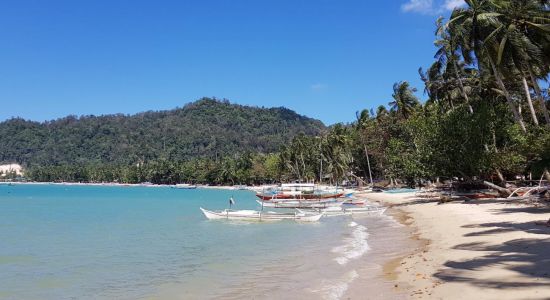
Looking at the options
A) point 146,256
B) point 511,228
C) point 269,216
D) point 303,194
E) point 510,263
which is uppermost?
point 303,194

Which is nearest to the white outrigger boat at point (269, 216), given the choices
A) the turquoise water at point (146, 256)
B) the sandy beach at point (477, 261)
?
the turquoise water at point (146, 256)

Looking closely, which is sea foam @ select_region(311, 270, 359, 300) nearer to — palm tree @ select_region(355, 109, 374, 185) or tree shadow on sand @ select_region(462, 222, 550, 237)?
tree shadow on sand @ select_region(462, 222, 550, 237)

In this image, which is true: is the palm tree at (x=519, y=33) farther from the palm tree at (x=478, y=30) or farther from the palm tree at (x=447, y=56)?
the palm tree at (x=447, y=56)

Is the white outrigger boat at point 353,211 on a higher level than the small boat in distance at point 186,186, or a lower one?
lower

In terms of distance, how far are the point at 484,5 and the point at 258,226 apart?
21.6 m

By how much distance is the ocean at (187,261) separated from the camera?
1424cm

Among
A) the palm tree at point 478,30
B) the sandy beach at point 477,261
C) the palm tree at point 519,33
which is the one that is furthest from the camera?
the palm tree at point 478,30

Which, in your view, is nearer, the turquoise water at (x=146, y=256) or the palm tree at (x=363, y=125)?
the turquoise water at (x=146, y=256)

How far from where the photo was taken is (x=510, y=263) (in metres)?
12.5

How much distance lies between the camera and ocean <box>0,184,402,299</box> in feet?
46.7

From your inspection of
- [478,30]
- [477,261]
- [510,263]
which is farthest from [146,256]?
[478,30]

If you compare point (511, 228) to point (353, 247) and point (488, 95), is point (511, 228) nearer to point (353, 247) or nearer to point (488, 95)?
point (353, 247)

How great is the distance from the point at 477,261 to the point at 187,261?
11.5 meters

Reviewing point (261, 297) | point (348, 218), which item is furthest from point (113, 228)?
point (261, 297)
